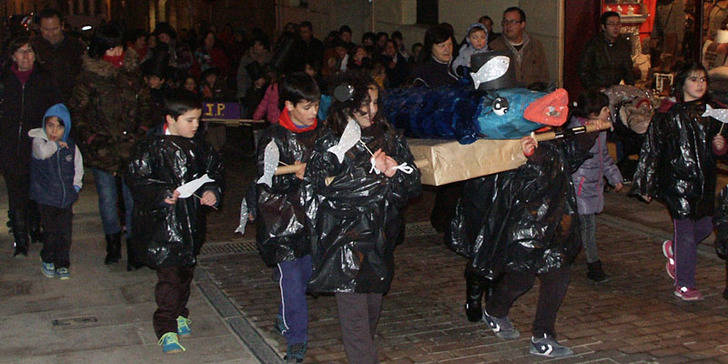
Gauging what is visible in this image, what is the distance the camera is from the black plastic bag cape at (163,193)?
6.17 m

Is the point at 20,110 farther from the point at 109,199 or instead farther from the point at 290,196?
the point at 290,196

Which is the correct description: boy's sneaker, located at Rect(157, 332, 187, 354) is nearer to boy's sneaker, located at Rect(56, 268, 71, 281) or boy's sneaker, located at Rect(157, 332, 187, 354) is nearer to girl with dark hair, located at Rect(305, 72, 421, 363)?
girl with dark hair, located at Rect(305, 72, 421, 363)

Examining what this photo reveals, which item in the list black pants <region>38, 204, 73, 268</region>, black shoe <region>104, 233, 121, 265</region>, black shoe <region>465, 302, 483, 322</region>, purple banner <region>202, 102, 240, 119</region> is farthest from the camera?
purple banner <region>202, 102, 240, 119</region>

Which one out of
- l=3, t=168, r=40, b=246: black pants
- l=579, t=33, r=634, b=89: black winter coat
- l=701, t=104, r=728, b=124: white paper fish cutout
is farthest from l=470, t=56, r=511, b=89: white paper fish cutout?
l=579, t=33, r=634, b=89: black winter coat

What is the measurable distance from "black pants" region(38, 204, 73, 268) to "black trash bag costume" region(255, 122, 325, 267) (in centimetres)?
293

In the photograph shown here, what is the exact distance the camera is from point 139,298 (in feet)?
24.8

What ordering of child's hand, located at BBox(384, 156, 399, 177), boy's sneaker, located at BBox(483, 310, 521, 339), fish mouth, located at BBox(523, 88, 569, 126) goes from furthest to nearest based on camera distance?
boy's sneaker, located at BBox(483, 310, 521, 339)
fish mouth, located at BBox(523, 88, 569, 126)
child's hand, located at BBox(384, 156, 399, 177)

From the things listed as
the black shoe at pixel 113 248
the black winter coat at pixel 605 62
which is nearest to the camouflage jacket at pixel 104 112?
the black shoe at pixel 113 248

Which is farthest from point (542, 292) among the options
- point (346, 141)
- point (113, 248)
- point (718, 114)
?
point (113, 248)

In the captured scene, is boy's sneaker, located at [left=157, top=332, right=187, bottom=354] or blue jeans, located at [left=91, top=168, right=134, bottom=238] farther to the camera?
blue jeans, located at [left=91, top=168, right=134, bottom=238]

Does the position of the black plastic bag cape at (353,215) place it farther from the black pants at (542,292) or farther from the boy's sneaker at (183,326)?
the boy's sneaker at (183,326)

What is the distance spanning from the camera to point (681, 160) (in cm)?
714

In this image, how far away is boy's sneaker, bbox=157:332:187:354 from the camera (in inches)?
246

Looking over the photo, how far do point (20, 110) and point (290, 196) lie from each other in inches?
148
